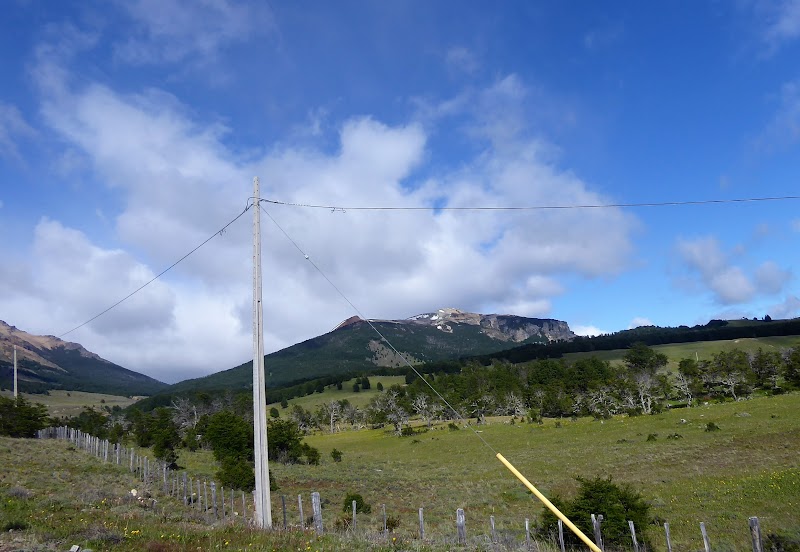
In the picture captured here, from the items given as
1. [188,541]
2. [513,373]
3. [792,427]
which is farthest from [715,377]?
[188,541]

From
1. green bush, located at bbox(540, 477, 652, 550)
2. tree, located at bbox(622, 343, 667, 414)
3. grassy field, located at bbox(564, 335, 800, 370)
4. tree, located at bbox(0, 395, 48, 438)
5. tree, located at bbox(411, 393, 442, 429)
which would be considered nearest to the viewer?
green bush, located at bbox(540, 477, 652, 550)

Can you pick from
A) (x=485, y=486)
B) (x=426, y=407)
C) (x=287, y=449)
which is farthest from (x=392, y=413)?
(x=485, y=486)

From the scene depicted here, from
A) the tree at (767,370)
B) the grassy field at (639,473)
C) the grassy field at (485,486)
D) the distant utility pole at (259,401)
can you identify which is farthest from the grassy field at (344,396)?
the distant utility pole at (259,401)

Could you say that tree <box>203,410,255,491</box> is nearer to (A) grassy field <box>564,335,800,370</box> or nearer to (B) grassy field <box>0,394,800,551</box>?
(B) grassy field <box>0,394,800,551</box>

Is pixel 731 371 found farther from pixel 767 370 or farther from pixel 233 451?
pixel 233 451

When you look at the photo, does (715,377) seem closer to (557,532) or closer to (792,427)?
(792,427)

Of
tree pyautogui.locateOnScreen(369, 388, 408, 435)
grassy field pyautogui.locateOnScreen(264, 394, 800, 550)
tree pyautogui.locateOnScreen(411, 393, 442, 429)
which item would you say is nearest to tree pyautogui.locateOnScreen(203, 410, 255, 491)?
grassy field pyautogui.locateOnScreen(264, 394, 800, 550)

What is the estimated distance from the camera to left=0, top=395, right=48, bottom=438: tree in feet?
166

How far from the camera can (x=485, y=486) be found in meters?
34.0

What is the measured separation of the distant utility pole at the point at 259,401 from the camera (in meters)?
12.8

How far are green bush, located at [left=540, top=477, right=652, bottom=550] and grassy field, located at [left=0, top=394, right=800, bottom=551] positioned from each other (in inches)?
63.8

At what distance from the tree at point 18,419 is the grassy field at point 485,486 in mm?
16574

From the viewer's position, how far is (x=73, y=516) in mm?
13062

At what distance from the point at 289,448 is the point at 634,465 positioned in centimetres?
3389
